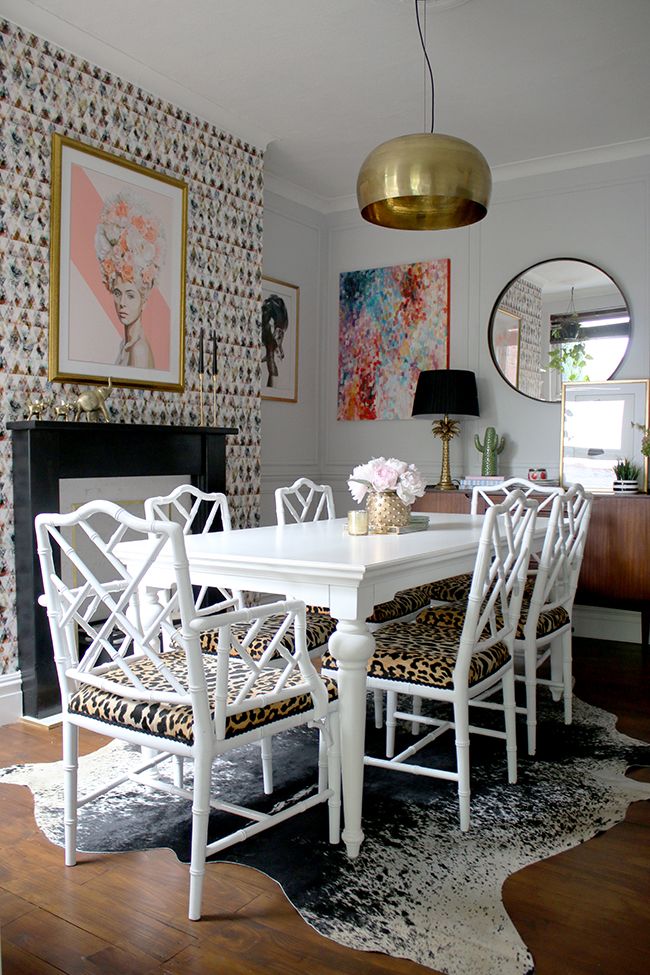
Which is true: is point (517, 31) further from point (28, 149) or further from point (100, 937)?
point (100, 937)

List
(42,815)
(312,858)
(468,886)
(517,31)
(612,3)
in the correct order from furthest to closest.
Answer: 1. (517,31)
2. (612,3)
3. (42,815)
4. (312,858)
5. (468,886)

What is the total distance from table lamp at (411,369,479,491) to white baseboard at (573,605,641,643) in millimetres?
1125

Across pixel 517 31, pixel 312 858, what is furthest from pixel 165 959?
pixel 517 31

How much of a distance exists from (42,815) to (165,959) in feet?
2.84

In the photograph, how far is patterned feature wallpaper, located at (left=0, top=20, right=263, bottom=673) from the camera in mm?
3250

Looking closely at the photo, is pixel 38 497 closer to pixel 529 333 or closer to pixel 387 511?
pixel 387 511

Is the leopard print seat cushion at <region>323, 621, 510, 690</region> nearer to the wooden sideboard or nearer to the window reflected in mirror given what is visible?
the wooden sideboard

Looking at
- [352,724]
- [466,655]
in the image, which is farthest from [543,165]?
[352,724]

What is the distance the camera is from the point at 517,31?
11.4 ft

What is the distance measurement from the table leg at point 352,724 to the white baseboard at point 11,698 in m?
1.78

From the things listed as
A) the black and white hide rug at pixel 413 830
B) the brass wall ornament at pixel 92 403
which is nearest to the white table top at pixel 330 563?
Result: the black and white hide rug at pixel 413 830

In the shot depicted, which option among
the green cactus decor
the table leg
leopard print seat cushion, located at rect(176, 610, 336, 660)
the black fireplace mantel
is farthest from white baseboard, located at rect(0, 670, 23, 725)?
the green cactus decor

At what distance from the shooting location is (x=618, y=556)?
4262 millimetres

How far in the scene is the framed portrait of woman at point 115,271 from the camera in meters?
3.49
